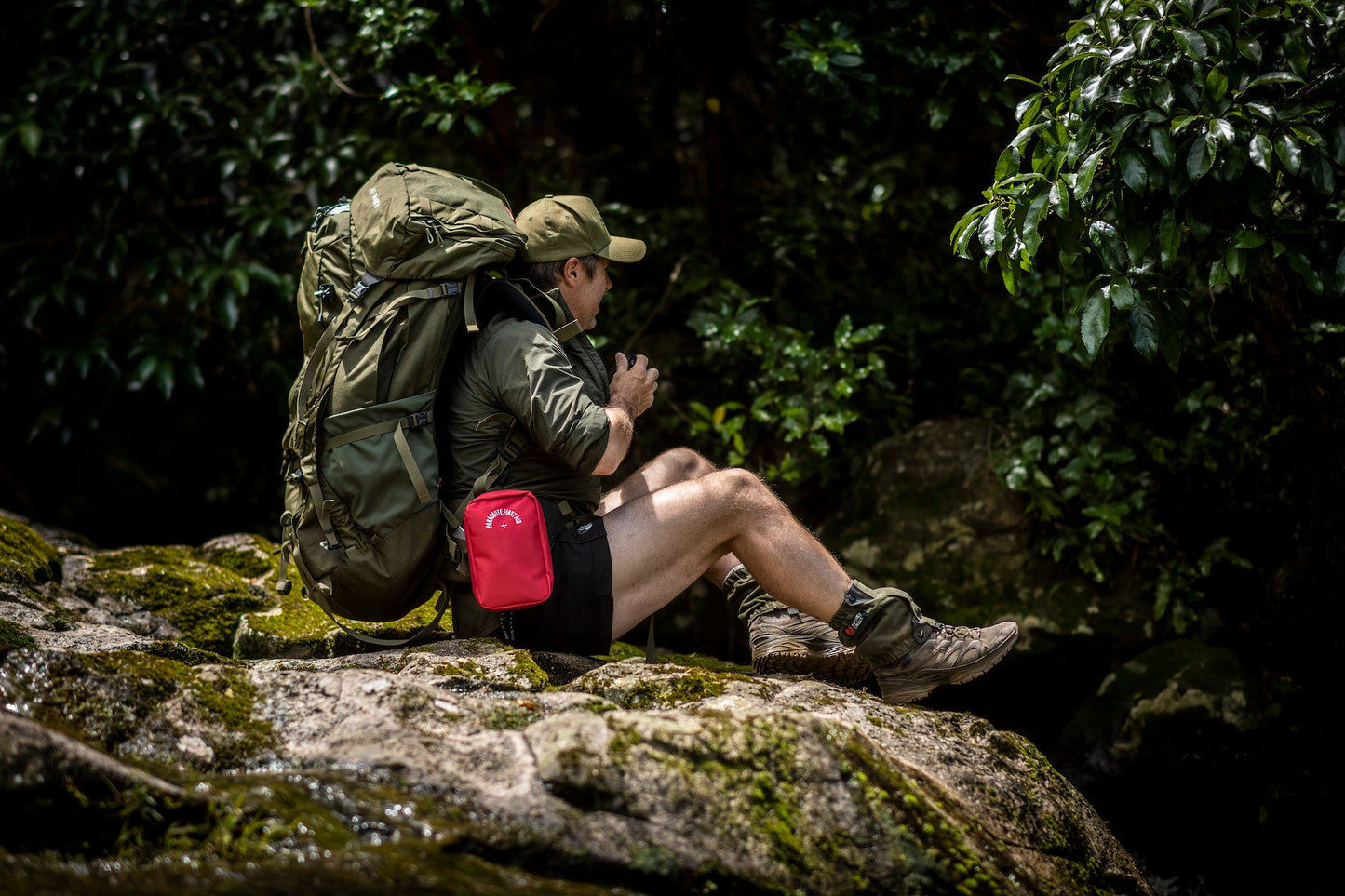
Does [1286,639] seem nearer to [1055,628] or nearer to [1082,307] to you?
[1055,628]

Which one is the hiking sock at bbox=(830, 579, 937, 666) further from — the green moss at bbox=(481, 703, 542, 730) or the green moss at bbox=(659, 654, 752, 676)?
the green moss at bbox=(481, 703, 542, 730)

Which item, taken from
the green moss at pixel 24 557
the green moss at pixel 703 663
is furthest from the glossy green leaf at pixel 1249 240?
the green moss at pixel 24 557

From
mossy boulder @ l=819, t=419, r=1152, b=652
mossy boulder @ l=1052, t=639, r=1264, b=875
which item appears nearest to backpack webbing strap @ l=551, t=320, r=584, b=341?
mossy boulder @ l=819, t=419, r=1152, b=652

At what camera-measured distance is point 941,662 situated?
3059 millimetres

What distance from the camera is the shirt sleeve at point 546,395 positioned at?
2898 millimetres

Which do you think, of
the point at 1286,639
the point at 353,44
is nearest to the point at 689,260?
the point at 353,44

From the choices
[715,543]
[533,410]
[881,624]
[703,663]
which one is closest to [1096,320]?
[881,624]

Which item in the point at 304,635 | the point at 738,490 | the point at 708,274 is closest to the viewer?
the point at 738,490

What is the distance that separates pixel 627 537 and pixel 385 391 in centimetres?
85

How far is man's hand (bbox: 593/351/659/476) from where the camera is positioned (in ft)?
9.72

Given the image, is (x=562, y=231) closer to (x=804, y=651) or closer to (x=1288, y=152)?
(x=804, y=651)

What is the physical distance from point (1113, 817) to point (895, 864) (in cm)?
268

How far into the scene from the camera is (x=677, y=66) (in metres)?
5.89

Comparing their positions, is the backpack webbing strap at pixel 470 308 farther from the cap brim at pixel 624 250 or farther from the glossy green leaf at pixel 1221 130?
the glossy green leaf at pixel 1221 130
